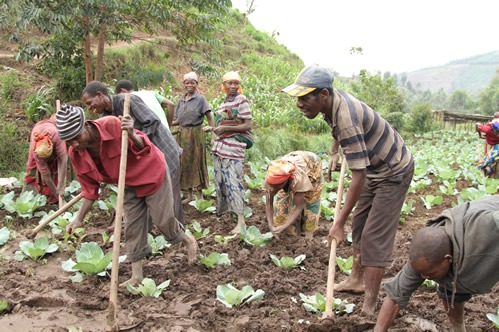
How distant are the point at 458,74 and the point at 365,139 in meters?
186

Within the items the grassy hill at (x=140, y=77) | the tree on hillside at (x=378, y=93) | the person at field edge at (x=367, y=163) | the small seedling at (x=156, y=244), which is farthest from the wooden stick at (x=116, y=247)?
the tree on hillside at (x=378, y=93)

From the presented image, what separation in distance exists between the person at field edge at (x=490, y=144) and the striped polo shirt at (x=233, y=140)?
4026 millimetres

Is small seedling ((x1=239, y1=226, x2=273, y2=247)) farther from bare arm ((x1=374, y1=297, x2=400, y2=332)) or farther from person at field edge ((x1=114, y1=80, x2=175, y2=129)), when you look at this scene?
bare arm ((x1=374, y1=297, x2=400, y2=332))

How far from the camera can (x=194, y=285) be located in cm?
400

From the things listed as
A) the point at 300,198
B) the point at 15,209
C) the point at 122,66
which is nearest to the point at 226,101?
the point at 300,198

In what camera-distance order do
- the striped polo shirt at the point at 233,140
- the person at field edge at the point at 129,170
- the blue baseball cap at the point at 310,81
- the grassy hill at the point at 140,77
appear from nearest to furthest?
the blue baseball cap at the point at 310,81 < the person at field edge at the point at 129,170 < the striped polo shirt at the point at 233,140 < the grassy hill at the point at 140,77

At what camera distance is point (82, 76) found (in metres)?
8.44

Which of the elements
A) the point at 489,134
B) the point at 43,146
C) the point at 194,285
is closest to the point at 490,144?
the point at 489,134

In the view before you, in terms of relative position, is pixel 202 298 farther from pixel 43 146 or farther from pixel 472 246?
pixel 43 146

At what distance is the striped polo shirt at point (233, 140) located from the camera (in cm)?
537

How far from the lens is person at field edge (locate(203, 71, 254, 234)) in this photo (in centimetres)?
538

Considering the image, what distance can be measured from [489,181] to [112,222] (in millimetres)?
5954

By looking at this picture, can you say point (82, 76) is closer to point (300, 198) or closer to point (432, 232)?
point (300, 198)

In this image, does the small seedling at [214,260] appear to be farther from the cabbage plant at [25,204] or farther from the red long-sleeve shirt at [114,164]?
the cabbage plant at [25,204]
